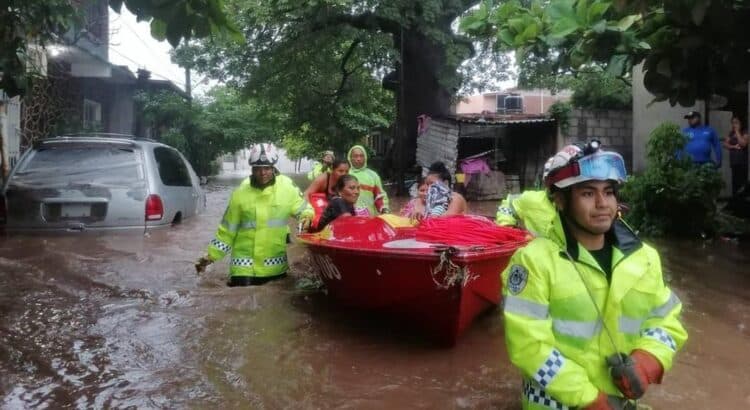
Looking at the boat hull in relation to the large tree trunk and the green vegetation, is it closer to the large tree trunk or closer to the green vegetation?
the green vegetation

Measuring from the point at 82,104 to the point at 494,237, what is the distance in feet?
49.1

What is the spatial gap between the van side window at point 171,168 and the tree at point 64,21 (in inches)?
81.2

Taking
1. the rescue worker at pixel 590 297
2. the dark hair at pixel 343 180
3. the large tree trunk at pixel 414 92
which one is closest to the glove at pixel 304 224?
the dark hair at pixel 343 180

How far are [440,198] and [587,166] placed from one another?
14.0 feet

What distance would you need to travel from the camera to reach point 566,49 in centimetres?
620

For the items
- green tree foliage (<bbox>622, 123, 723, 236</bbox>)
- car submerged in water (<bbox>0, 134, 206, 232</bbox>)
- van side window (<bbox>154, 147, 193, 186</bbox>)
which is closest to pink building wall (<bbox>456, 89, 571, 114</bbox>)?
green tree foliage (<bbox>622, 123, 723, 236</bbox>)

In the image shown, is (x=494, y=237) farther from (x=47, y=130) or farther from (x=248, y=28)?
(x=248, y=28)

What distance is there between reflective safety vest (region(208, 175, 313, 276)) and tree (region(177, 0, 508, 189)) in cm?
978

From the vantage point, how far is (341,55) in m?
21.9

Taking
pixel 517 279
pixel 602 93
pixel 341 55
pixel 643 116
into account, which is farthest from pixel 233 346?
pixel 341 55

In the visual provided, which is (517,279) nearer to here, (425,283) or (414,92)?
(425,283)

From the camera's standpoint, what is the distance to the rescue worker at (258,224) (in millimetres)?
5852

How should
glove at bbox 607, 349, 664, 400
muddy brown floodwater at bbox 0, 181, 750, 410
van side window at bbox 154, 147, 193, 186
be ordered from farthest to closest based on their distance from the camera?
van side window at bbox 154, 147, 193, 186, muddy brown floodwater at bbox 0, 181, 750, 410, glove at bbox 607, 349, 664, 400

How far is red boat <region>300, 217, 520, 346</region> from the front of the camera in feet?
14.3
